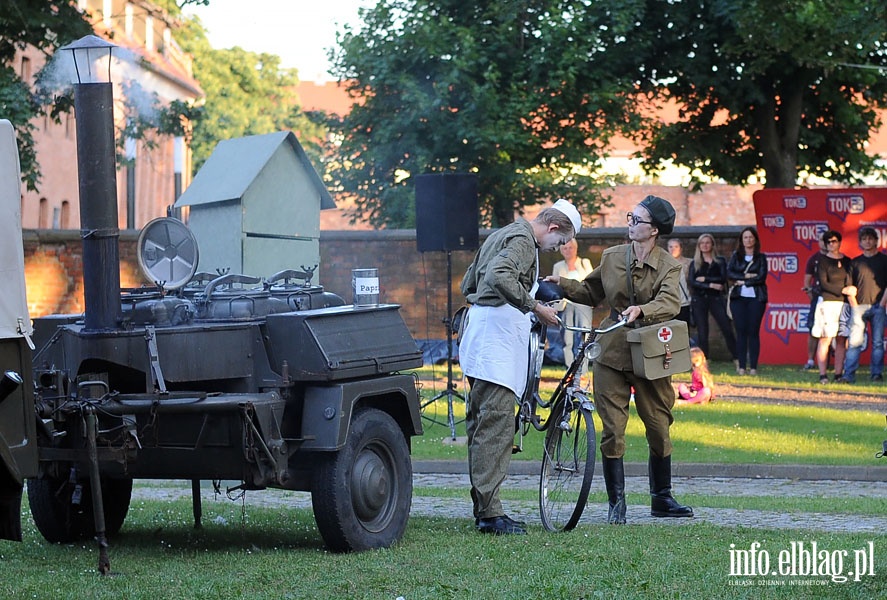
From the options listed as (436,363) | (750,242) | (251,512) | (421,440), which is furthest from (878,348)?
(251,512)

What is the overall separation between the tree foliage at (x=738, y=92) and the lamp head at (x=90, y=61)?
1780 cm

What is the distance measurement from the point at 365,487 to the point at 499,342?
1.31 meters

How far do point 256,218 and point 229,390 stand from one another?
8978 mm

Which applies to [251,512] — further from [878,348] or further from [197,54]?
[197,54]

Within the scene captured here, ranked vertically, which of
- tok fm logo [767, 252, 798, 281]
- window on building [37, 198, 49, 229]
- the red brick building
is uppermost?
the red brick building

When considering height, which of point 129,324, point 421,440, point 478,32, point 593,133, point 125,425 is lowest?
point 421,440

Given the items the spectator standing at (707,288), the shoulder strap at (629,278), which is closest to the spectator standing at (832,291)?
the spectator standing at (707,288)

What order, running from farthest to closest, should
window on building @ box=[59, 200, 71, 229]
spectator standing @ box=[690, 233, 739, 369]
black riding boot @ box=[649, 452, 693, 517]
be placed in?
window on building @ box=[59, 200, 71, 229] → spectator standing @ box=[690, 233, 739, 369] → black riding boot @ box=[649, 452, 693, 517]

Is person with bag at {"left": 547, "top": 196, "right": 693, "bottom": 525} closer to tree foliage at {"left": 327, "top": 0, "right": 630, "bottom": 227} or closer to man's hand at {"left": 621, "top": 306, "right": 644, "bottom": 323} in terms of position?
man's hand at {"left": 621, "top": 306, "right": 644, "bottom": 323}

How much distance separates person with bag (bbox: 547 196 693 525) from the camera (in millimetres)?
9172

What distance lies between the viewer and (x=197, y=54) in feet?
221

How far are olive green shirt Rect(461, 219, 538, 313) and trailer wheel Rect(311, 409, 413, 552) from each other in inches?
39.6

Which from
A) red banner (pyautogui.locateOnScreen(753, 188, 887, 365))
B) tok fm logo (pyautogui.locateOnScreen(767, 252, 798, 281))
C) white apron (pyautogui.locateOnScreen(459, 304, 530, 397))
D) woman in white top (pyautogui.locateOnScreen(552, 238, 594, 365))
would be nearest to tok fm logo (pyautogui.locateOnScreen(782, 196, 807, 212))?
red banner (pyautogui.locateOnScreen(753, 188, 887, 365))

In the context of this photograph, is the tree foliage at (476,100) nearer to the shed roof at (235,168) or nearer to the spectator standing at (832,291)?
the spectator standing at (832,291)
